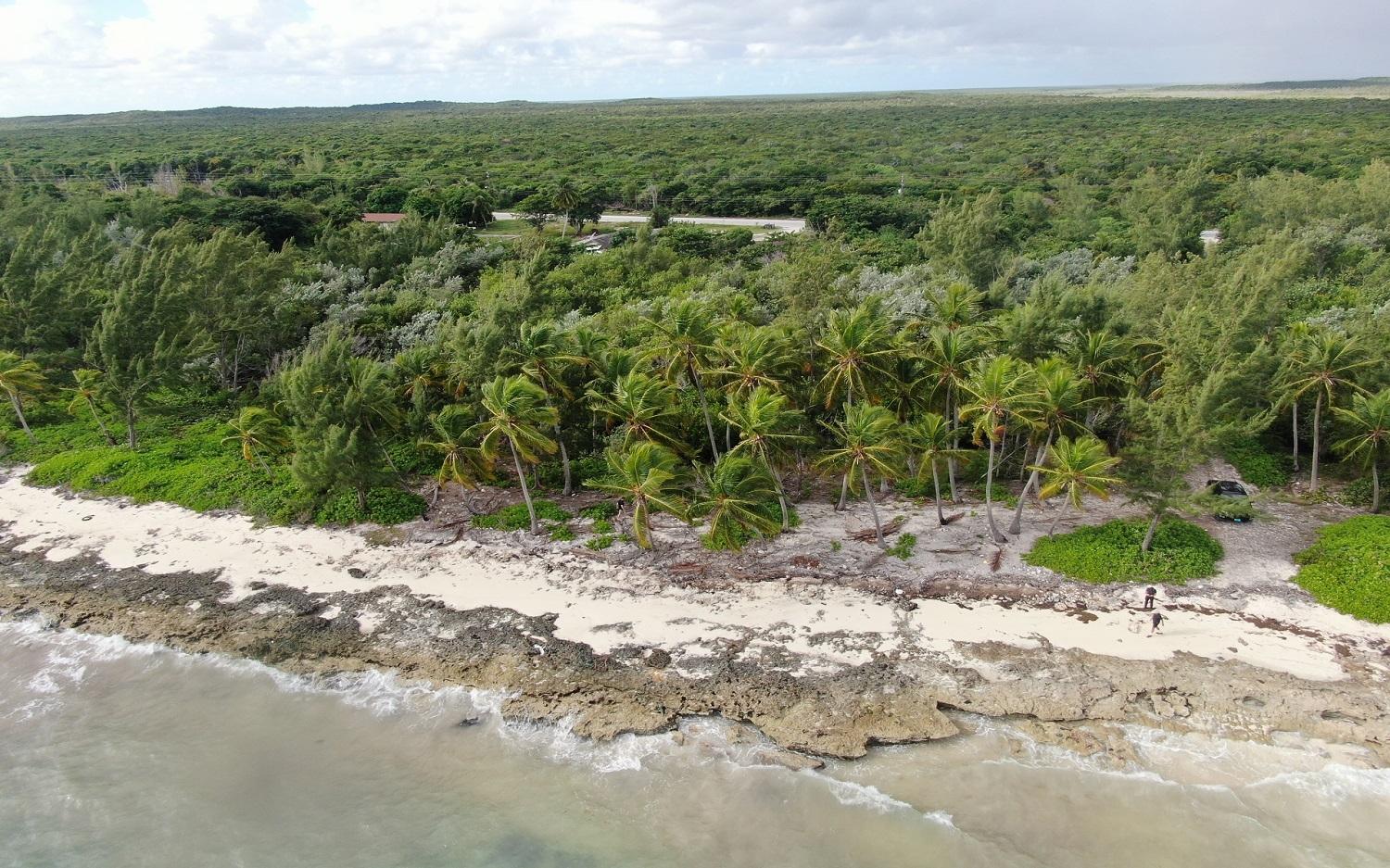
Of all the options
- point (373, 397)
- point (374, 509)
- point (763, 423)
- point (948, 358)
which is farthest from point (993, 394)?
point (374, 509)

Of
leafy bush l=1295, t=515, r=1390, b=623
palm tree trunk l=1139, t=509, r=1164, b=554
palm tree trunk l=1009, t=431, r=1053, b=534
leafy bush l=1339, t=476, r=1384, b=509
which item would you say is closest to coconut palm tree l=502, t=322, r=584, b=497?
palm tree trunk l=1009, t=431, r=1053, b=534

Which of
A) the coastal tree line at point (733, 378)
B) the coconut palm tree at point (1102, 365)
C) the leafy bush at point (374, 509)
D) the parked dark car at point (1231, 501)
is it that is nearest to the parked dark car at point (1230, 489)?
the parked dark car at point (1231, 501)

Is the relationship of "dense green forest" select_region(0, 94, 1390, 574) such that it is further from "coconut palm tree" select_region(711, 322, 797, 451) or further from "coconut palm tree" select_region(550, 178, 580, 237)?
"coconut palm tree" select_region(550, 178, 580, 237)

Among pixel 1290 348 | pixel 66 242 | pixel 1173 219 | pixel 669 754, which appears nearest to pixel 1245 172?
pixel 1173 219

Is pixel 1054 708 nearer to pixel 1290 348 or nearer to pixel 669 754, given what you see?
pixel 669 754

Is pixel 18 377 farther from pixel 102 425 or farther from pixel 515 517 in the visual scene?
pixel 515 517

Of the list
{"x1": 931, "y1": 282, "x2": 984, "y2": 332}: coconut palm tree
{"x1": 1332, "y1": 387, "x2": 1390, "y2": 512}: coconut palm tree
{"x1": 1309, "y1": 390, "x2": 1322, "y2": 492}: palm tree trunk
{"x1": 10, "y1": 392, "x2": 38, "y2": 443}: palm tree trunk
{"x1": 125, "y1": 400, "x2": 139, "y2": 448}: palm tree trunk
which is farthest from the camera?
{"x1": 10, "y1": 392, "x2": 38, "y2": 443}: palm tree trunk
